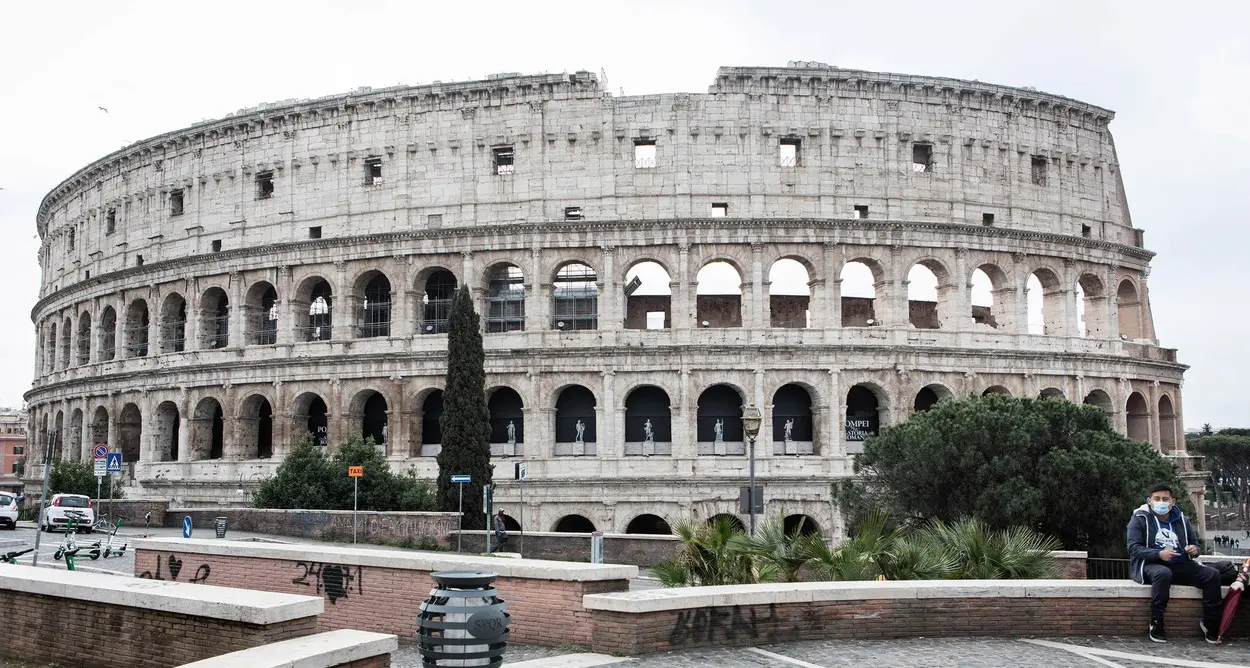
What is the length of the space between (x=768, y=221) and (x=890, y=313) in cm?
565

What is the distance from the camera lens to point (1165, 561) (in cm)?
1206

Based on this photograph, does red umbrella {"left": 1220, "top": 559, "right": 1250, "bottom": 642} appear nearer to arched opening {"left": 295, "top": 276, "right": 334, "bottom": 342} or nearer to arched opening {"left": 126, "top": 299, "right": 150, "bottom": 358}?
arched opening {"left": 295, "top": 276, "right": 334, "bottom": 342}

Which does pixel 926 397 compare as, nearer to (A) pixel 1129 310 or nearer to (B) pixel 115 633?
(A) pixel 1129 310

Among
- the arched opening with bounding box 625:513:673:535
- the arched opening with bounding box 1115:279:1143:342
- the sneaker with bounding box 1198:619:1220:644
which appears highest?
the arched opening with bounding box 1115:279:1143:342

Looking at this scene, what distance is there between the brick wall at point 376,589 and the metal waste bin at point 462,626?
2857 mm

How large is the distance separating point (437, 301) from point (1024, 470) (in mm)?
23405

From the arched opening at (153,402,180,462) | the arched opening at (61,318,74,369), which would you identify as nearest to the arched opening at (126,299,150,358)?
the arched opening at (153,402,180,462)

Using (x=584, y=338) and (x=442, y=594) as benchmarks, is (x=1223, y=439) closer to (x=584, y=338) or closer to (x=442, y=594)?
(x=584, y=338)

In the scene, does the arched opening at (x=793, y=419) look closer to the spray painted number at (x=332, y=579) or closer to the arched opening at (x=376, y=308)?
the arched opening at (x=376, y=308)

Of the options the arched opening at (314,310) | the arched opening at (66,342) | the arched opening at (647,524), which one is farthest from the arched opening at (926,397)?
the arched opening at (66,342)

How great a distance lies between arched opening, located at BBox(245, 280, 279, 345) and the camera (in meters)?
45.0

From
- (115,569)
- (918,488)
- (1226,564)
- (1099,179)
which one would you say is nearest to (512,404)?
(918,488)

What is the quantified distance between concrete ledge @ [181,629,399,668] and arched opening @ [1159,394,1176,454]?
44417 mm

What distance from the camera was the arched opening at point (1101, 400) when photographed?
4300 cm
